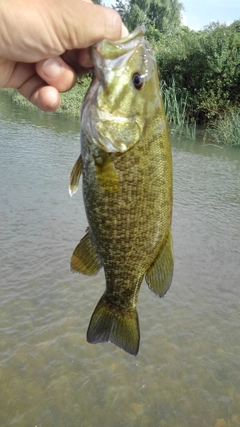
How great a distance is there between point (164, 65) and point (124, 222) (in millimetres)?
19400

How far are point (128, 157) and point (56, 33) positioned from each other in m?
0.67

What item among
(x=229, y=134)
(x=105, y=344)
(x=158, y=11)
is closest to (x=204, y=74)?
(x=229, y=134)

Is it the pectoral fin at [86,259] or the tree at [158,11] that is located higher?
the tree at [158,11]

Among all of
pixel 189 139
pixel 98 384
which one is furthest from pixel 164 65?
pixel 98 384

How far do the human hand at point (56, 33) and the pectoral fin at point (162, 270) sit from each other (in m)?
0.93

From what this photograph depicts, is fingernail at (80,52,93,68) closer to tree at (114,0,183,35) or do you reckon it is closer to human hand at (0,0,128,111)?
human hand at (0,0,128,111)

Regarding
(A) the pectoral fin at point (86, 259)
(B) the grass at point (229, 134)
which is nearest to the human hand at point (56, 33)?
(A) the pectoral fin at point (86, 259)

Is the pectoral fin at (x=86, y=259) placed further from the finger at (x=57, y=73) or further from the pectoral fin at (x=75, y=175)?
the finger at (x=57, y=73)

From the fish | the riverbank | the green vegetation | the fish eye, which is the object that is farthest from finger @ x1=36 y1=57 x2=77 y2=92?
the green vegetation

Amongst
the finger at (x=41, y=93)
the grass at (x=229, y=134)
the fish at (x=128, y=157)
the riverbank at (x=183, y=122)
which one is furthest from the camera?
the riverbank at (x=183, y=122)

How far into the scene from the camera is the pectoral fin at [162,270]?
183cm

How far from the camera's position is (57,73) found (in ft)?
6.83

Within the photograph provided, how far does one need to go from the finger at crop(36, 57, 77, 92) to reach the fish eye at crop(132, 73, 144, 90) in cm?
51

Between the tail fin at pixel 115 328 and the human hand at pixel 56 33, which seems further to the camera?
the tail fin at pixel 115 328
